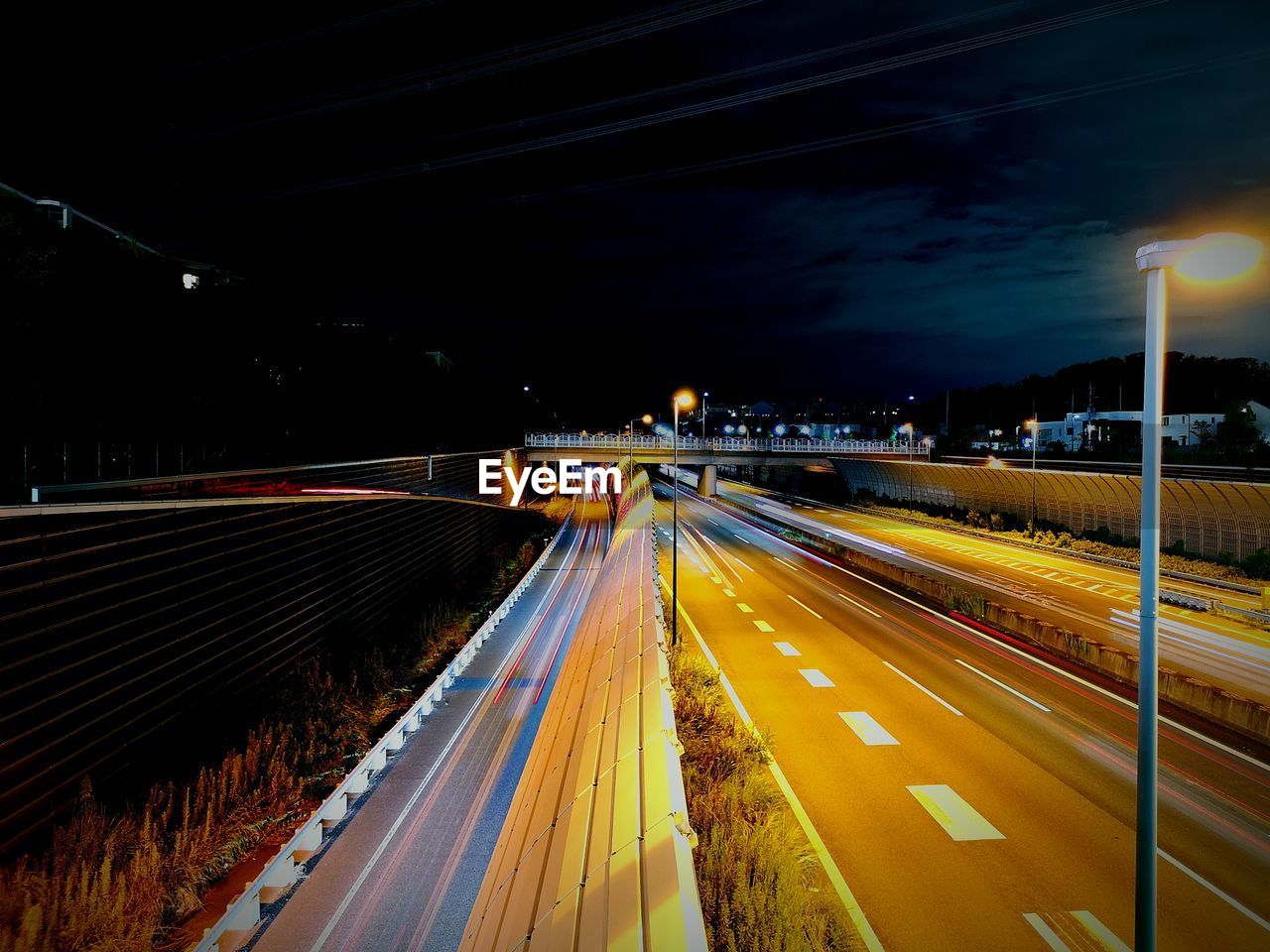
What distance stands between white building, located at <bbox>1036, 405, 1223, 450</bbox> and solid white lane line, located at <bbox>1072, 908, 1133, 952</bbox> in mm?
78068

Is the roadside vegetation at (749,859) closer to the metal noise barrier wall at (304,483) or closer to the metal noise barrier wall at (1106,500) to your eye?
the metal noise barrier wall at (304,483)

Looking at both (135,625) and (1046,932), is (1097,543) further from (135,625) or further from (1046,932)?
(135,625)

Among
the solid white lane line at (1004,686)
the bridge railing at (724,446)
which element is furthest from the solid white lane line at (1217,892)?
the bridge railing at (724,446)

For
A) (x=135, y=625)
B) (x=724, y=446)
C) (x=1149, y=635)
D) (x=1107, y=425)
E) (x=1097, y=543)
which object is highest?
(x=1107, y=425)

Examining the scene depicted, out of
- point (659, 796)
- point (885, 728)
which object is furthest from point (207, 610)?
point (885, 728)

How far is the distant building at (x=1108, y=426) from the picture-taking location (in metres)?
84.4

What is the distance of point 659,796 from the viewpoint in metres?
6.40

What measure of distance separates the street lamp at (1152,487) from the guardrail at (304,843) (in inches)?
378

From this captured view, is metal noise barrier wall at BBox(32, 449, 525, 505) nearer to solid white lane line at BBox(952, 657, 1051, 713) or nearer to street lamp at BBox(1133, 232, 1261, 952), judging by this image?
street lamp at BBox(1133, 232, 1261, 952)

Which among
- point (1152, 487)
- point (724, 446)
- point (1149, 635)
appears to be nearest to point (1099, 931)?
point (1149, 635)

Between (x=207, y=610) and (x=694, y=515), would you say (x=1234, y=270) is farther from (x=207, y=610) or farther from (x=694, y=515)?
(x=694, y=515)

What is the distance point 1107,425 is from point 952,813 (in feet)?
360

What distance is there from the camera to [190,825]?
32.7 feet

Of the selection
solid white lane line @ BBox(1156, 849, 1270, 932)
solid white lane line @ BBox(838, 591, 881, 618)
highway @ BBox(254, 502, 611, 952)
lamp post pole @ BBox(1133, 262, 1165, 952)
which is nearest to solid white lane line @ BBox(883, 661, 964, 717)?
solid white lane line @ BBox(1156, 849, 1270, 932)
